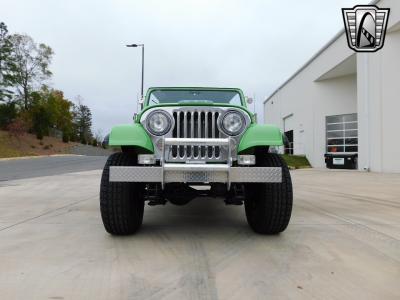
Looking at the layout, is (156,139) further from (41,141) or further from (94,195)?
(41,141)

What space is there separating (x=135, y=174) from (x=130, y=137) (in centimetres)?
46

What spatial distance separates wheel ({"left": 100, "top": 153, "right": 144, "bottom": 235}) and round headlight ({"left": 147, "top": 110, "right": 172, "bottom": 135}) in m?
0.48

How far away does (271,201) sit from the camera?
439 centimetres

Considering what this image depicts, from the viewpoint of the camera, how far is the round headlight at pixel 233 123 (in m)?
4.41

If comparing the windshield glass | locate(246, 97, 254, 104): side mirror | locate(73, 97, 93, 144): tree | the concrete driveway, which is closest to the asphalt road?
the windshield glass

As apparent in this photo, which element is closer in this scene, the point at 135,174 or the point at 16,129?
the point at 135,174

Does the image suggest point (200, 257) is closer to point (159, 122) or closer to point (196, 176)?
point (196, 176)

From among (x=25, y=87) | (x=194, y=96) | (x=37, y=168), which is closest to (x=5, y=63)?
(x=25, y=87)

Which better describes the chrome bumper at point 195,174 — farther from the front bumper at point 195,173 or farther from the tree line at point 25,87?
the tree line at point 25,87

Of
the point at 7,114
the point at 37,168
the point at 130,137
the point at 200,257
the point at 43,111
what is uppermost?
the point at 43,111

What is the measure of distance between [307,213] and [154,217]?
2355 mm

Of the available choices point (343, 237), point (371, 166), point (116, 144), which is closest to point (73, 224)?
point (116, 144)

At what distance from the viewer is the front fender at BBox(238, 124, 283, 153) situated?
421 centimetres

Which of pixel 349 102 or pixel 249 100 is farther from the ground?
pixel 349 102
